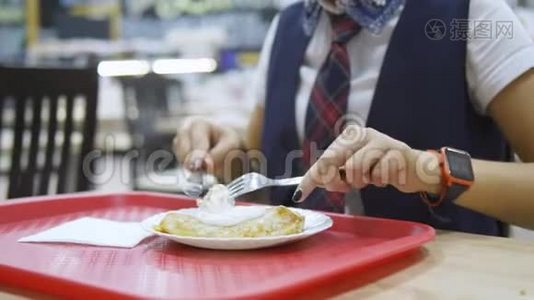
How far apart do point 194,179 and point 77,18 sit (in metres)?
3.14

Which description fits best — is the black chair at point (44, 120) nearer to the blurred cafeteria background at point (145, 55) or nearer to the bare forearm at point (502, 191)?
the blurred cafeteria background at point (145, 55)

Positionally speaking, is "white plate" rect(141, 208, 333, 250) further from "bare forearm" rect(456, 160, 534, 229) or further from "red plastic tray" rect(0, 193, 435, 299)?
"bare forearm" rect(456, 160, 534, 229)

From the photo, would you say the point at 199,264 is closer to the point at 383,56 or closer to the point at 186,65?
the point at 383,56

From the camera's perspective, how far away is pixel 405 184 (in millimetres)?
779

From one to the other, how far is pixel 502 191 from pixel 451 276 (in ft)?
0.80

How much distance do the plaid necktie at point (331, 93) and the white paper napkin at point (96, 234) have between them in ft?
1.20

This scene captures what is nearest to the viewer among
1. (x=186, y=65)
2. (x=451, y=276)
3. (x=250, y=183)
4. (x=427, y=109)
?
(x=451, y=276)

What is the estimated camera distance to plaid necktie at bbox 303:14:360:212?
1081 millimetres

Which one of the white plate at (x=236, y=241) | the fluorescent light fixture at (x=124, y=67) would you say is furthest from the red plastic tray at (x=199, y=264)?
the fluorescent light fixture at (x=124, y=67)

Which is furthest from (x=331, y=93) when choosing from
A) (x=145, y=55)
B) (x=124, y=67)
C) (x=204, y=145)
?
(x=145, y=55)

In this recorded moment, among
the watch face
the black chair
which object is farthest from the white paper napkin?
the black chair

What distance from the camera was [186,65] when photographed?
12.5ft

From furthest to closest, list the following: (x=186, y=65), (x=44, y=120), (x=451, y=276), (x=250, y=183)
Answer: (x=186, y=65), (x=44, y=120), (x=250, y=183), (x=451, y=276)

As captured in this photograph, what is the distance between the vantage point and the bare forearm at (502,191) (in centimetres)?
82
